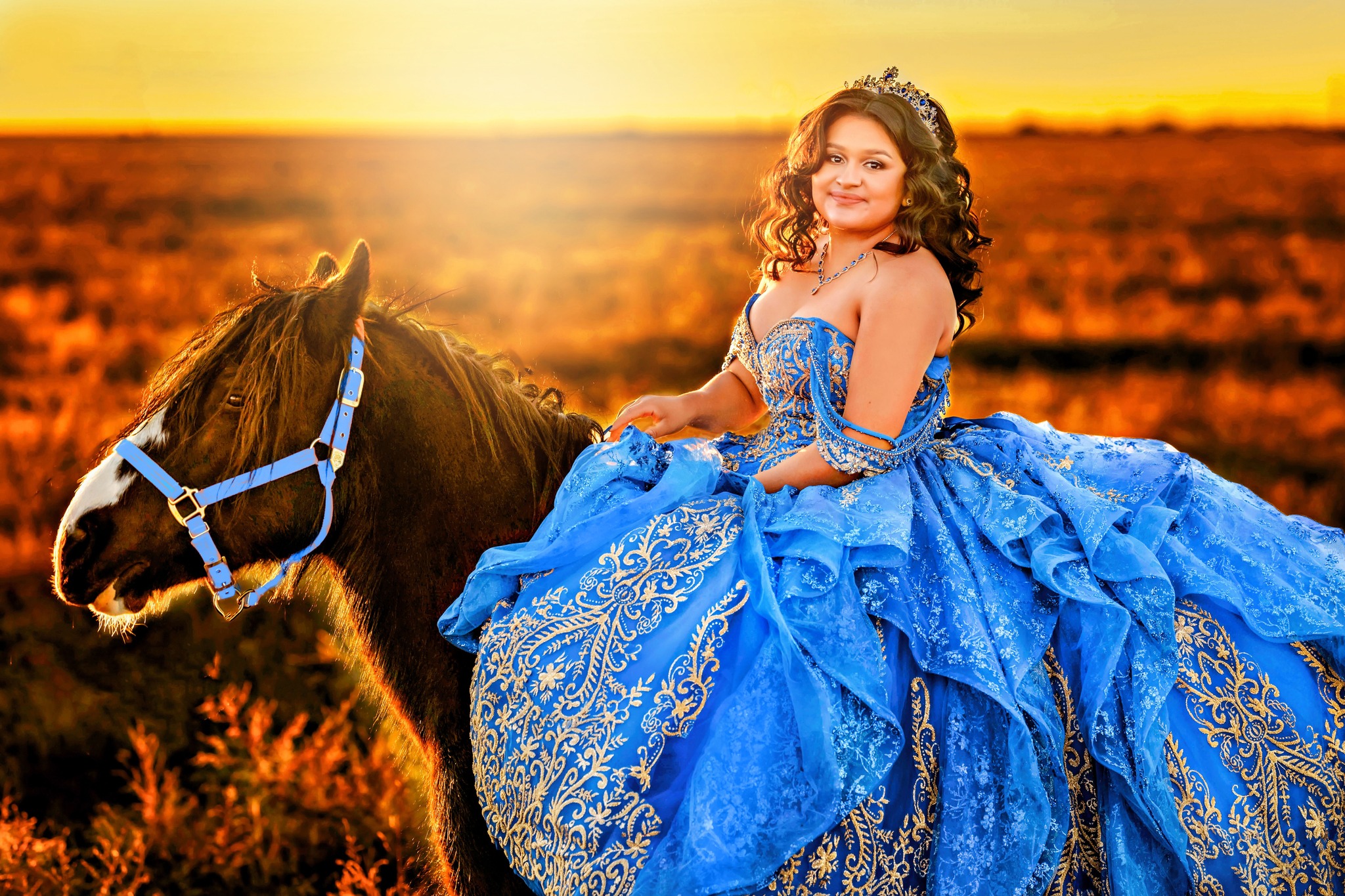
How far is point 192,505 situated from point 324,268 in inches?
37.6

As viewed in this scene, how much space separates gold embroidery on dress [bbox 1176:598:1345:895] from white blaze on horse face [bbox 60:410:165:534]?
2.82m

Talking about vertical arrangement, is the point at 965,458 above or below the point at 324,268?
below

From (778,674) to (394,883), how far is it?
332 centimetres

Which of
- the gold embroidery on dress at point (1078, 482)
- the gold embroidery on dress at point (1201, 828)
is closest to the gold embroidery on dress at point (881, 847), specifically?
the gold embroidery on dress at point (1201, 828)

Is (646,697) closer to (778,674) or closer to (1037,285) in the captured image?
(778,674)

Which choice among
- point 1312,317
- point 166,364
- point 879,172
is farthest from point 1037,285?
point 166,364

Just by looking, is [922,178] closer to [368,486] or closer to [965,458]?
[965,458]

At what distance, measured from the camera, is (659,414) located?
3.09 metres

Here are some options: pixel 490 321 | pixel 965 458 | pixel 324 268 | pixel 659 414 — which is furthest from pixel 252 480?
pixel 490 321

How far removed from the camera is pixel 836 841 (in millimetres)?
2066

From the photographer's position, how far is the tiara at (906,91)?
2.77 meters

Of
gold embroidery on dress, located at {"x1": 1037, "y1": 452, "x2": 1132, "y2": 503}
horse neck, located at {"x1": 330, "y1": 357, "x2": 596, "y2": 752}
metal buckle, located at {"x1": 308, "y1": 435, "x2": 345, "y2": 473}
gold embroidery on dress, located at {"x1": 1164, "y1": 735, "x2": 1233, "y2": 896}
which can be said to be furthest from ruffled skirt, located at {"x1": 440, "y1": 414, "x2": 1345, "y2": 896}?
metal buckle, located at {"x1": 308, "y1": 435, "x2": 345, "y2": 473}

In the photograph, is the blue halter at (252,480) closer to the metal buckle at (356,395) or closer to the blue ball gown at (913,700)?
the metal buckle at (356,395)

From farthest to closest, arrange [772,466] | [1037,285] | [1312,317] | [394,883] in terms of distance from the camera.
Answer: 1. [1037,285]
2. [1312,317]
3. [394,883]
4. [772,466]
